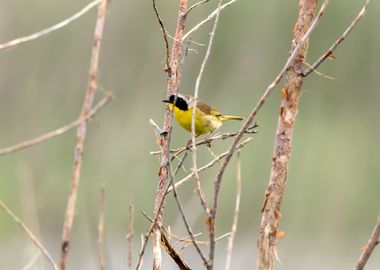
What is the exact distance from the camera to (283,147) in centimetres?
276

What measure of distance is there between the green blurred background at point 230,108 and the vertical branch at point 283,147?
747cm

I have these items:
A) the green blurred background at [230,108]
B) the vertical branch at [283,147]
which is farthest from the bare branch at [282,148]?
the green blurred background at [230,108]

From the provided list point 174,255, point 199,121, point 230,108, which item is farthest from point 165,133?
point 230,108

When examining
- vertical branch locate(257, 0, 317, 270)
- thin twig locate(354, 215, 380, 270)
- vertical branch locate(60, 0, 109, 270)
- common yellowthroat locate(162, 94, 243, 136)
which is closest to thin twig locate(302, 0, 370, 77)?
vertical branch locate(257, 0, 317, 270)

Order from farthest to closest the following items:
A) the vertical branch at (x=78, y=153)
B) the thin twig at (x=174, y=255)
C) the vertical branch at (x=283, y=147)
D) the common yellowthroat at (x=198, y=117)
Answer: the common yellowthroat at (x=198, y=117), the thin twig at (x=174, y=255), the vertical branch at (x=283, y=147), the vertical branch at (x=78, y=153)

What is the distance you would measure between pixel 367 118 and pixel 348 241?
157cm

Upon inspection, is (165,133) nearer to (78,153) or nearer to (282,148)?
(282,148)

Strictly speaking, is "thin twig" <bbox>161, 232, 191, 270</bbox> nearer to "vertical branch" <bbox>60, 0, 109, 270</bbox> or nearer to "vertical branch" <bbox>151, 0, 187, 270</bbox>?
"vertical branch" <bbox>151, 0, 187, 270</bbox>

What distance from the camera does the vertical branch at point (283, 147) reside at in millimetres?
2725

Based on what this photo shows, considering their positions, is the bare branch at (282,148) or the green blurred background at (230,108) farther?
the green blurred background at (230,108)

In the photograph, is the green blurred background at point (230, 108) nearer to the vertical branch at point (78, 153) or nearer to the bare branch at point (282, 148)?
the bare branch at point (282, 148)

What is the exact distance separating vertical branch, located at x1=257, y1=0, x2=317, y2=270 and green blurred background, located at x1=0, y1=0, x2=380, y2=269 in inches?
294

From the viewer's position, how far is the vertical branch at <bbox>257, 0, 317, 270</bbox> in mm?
2725

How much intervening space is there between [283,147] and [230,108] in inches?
319
